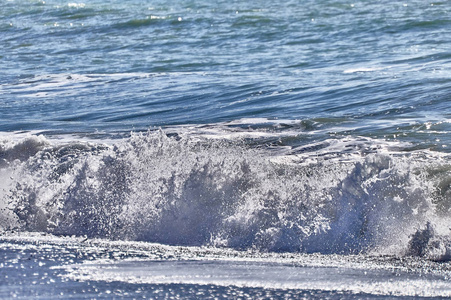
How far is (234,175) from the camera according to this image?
580 centimetres

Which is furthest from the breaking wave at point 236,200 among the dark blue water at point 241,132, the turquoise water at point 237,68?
the turquoise water at point 237,68

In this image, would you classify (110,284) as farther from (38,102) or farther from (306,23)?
(306,23)

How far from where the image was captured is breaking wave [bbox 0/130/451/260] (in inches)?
198

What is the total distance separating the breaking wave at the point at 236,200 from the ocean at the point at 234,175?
0.01m

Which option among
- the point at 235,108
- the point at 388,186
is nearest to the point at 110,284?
the point at 388,186

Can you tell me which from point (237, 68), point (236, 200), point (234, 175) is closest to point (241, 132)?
point (234, 175)

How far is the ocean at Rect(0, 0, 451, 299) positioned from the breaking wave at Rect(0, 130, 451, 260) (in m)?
0.01

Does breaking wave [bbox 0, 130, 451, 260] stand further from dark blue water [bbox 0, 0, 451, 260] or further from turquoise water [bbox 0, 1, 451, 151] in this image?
turquoise water [bbox 0, 1, 451, 151]

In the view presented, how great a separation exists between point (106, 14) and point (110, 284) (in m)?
20.7

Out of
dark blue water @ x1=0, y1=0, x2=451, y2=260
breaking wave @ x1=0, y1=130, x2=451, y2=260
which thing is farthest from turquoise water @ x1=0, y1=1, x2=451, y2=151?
breaking wave @ x1=0, y1=130, x2=451, y2=260

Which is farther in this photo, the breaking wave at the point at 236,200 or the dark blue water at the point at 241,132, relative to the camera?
the dark blue water at the point at 241,132

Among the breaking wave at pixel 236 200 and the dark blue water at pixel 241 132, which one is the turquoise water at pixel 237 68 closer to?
the dark blue water at pixel 241 132

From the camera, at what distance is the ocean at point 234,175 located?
450 cm

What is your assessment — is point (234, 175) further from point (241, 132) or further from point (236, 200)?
point (241, 132)
